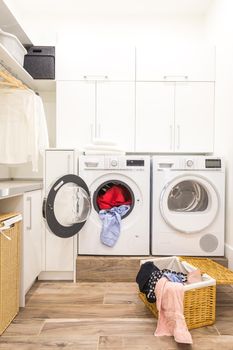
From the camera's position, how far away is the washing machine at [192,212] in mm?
2301

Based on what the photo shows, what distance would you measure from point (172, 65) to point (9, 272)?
7.76ft

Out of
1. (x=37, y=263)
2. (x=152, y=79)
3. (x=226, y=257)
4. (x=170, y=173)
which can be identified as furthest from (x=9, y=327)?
(x=152, y=79)

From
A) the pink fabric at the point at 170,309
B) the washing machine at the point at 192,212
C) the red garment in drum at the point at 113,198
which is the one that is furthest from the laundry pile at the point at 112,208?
the pink fabric at the point at 170,309

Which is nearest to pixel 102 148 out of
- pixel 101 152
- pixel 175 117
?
pixel 101 152

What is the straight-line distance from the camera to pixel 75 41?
3.04 metres

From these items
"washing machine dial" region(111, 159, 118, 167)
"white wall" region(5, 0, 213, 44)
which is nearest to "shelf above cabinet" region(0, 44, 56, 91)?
"white wall" region(5, 0, 213, 44)

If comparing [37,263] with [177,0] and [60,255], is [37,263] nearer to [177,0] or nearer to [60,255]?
[60,255]

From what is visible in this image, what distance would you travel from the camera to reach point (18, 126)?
2.23 m

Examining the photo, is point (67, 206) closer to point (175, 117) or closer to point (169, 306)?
point (169, 306)

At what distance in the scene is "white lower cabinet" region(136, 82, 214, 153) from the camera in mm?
2723

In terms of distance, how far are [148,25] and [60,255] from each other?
265 cm

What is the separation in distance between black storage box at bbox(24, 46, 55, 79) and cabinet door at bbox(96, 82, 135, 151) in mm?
510

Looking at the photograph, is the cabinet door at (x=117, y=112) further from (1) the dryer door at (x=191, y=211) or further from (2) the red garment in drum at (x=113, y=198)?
(1) the dryer door at (x=191, y=211)

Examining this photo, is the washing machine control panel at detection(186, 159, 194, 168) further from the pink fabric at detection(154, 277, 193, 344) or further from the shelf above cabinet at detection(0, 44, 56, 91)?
the shelf above cabinet at detection(0, 44, 56, 91)
